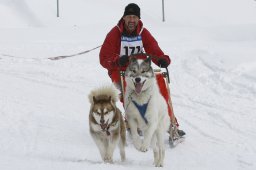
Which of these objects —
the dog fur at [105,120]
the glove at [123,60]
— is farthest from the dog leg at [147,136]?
the glove at [123,60]

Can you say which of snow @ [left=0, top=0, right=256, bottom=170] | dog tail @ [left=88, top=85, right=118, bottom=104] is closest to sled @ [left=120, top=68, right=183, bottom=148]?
snow @ [left=0, top=0, right=256, bottom=170]

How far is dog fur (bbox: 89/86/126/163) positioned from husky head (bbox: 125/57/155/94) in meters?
0.22

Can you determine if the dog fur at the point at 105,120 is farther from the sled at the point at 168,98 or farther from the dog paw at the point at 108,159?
the sled at the point at 168,98

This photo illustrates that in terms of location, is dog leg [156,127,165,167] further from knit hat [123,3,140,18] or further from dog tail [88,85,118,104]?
knit hat [123,3,140,18]

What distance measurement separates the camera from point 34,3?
2478cm

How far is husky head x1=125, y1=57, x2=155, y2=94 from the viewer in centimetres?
525

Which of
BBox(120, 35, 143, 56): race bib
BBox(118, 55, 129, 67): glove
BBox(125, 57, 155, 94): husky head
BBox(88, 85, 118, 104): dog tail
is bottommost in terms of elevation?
BBox(88, 85, 118, 104): dog tail

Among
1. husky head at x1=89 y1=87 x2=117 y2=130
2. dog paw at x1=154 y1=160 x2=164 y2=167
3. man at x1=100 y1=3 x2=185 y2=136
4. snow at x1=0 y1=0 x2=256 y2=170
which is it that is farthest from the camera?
man at x1=100 y1=3 x2=185 y2=136

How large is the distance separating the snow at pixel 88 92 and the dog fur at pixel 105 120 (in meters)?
0.24

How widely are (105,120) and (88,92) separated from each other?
4.74 meters

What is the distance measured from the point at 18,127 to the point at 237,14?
21392 mm

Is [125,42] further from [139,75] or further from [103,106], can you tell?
[103,106]

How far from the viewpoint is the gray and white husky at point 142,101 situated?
5273 mm

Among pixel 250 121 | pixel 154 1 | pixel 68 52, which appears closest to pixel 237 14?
pixel 154 1
